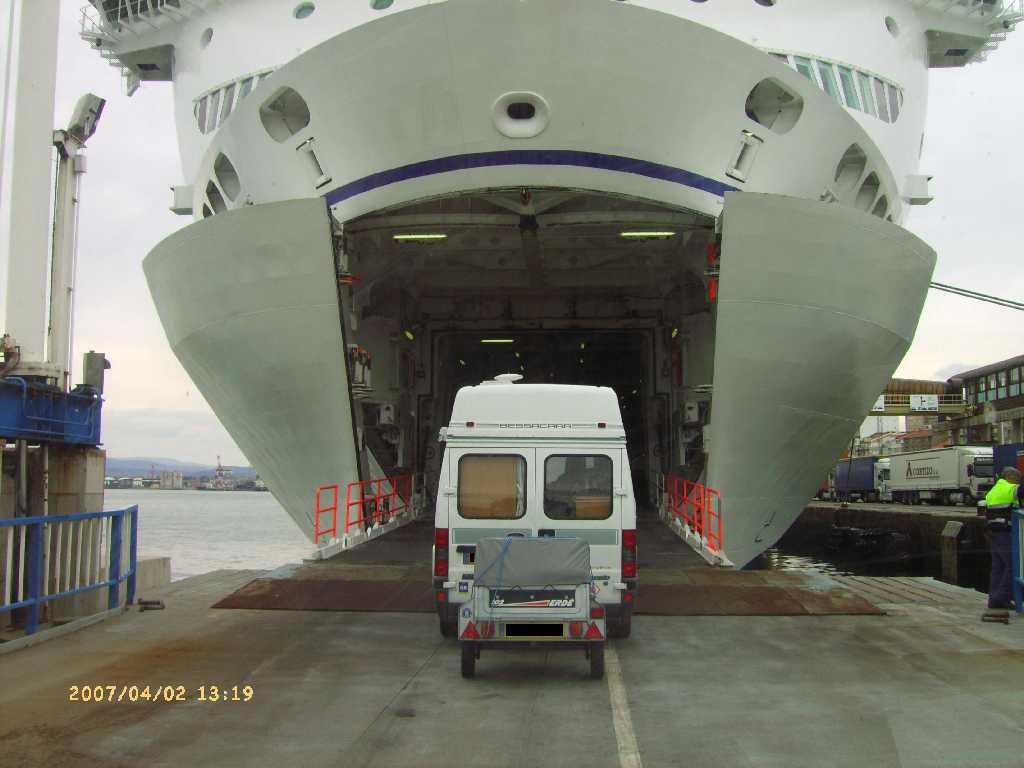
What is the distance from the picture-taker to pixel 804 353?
1282 cm

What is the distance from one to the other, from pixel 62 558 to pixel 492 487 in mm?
3941

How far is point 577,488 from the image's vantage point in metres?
7.21

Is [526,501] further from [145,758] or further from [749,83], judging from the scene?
[749,83]

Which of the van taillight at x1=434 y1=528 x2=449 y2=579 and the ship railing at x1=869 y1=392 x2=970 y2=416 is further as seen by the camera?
the ship railing at x1=869 y1=392 x2=970 y2=416

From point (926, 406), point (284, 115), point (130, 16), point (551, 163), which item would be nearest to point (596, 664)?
point (551, 163)

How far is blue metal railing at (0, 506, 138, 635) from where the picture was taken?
727 cm

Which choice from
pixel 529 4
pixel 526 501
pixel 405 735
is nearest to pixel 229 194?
pixel 529 4

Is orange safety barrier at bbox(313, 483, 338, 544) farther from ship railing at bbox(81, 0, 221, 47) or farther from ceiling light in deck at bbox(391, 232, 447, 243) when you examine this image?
ship railing at bbox(81, 0, 221, 47)

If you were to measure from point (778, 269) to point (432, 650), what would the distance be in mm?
7248

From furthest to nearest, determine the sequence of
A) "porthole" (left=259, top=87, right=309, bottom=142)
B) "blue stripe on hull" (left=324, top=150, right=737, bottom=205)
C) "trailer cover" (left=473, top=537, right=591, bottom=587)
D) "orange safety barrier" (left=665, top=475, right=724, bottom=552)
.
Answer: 1. "porthole" (left=259, top=87, right=309, bottom=142)
2. "orange safety barrier" (left=665, top=475, right=724, bottom=552)
3. "blue stripe on hull" (left=324, top=150, right=737, bottom=205)
4. "trailer cover" (left=473, top=537, right=591, bottom=587)

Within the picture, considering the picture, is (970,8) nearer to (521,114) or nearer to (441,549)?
(521,114)

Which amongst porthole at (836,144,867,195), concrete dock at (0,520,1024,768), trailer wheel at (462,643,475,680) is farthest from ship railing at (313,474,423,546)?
porthole at (836,144,867,195)

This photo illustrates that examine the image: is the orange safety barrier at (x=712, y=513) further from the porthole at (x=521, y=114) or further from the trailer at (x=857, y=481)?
the trailer at (x=857, y=481)

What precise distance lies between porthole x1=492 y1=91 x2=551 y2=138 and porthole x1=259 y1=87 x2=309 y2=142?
9.40 ft
